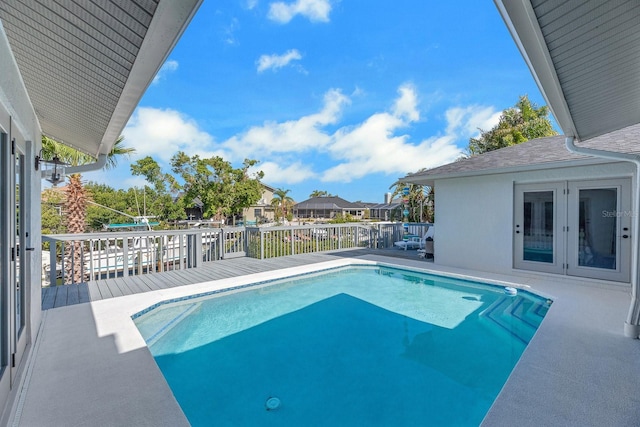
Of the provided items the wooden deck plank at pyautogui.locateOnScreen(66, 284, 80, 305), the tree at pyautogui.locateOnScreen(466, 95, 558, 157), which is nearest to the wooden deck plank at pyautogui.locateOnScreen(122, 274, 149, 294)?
the wooden deck plank at pyautogui.locateOnScreen(66, 284, 80, 305)

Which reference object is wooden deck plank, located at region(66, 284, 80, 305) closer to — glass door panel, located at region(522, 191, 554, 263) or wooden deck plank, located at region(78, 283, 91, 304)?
wooden deck plank, located at region(78, 283, 91, 304)

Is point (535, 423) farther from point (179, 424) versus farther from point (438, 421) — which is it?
point (179, 424)

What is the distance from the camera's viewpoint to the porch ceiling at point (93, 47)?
1610 mm

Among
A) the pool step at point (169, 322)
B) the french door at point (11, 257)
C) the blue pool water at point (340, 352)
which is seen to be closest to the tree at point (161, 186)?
the pool step at point (169, 322)

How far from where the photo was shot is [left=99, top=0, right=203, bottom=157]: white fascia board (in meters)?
1.46

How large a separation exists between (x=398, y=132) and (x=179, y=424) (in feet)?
88.3

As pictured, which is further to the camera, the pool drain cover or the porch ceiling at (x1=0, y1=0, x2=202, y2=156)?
the pool drain cover

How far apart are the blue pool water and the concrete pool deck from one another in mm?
342

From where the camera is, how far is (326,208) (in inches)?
1869

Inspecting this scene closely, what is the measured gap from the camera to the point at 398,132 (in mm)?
26516

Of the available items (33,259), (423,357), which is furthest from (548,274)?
(33,259)

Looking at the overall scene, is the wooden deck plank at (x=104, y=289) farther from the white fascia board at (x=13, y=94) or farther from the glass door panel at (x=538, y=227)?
the glass door panel at (x=538, y=227)

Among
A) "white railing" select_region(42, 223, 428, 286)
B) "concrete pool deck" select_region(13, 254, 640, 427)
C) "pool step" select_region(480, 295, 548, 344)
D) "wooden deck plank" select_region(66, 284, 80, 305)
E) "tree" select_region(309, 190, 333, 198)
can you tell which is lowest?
"pool step" select_region(480, 295, 548, 344)

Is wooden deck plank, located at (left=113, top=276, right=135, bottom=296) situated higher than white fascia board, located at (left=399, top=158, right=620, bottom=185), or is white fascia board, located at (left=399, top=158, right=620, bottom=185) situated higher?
white fascia board, located at (left=399, top=158, right=620, bottom=185)
